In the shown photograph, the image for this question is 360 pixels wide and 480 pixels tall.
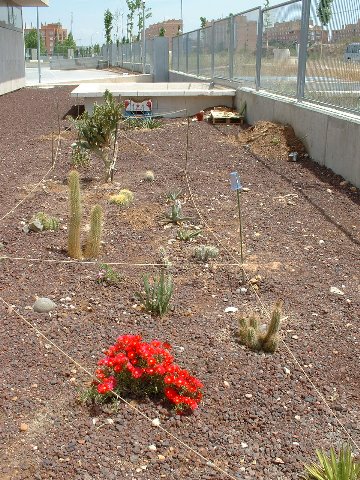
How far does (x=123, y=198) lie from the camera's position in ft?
22.3

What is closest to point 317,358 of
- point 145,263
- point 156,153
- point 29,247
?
point 145,263

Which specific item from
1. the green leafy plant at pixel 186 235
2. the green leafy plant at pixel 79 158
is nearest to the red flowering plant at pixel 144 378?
the green leafy plant at pixel 186 235

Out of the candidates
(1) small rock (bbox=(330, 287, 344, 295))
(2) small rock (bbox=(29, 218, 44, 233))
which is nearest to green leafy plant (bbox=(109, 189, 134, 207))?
(2) small rock (bbox=(29, 218, 44, 233))

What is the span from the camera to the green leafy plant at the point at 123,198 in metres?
6.76

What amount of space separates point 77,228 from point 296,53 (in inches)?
261

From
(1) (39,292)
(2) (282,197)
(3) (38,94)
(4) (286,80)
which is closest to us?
(1) (39,292)

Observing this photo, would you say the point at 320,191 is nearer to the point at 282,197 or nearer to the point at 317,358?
the point at 282,197

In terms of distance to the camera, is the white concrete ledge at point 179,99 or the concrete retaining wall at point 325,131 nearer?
the concrete retaining wall at point 325,131

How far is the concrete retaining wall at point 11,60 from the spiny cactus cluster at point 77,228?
56.9ft

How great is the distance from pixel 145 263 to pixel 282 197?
2.67 metres

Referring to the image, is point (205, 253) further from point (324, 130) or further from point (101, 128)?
point (324, 130)

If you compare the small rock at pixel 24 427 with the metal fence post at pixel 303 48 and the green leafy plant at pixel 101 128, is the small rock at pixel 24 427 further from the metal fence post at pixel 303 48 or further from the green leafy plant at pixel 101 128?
the metal fence post at pixel 303 48

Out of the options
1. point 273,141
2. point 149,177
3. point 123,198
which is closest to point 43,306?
point 123,198

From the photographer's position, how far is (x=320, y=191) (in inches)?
290
